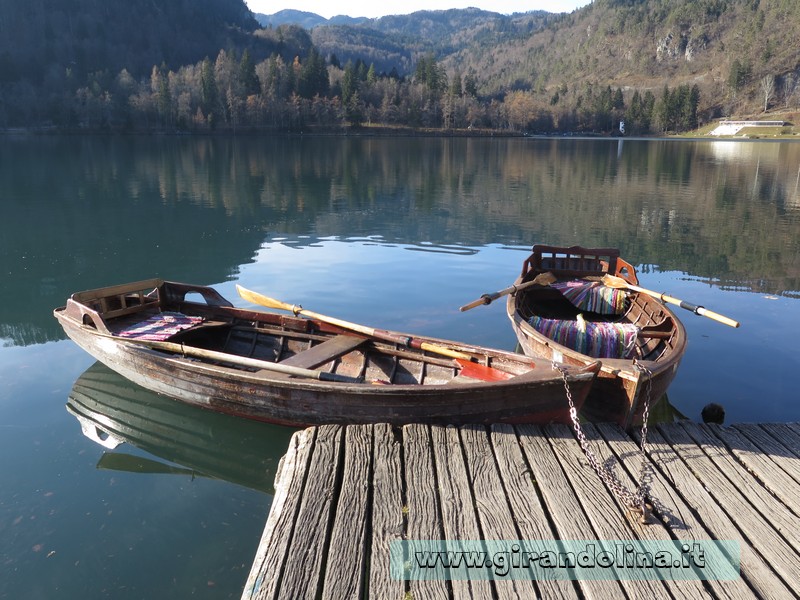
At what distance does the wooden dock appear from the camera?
17.3 feet

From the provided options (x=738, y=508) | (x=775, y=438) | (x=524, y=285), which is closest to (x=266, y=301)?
(x=524, y=285)

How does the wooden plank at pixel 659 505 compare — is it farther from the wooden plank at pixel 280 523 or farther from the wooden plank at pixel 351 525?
the wooden plank at pixel 280 523

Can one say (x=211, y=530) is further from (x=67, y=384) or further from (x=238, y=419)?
(x=67, y=384)

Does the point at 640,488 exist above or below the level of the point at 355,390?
below

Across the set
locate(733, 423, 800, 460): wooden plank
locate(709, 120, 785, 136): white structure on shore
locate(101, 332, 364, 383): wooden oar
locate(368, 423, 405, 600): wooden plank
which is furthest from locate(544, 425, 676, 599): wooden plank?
locate(709, 120, 785, 136): white structure on shore

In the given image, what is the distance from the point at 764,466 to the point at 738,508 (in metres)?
1.21

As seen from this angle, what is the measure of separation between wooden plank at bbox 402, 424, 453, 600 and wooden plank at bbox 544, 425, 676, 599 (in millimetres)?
1632

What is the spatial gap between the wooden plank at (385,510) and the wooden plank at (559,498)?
1639 millimetres

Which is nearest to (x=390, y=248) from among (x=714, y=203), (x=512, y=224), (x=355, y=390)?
(x=512, y=224)

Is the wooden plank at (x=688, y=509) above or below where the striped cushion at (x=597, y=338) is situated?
below

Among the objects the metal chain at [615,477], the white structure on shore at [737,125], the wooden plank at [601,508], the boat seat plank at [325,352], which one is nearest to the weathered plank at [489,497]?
the wooden plank at [601,508]

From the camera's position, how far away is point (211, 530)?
7301 mm

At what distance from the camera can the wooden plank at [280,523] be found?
5.29 metres

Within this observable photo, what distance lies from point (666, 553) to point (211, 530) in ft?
17.4
